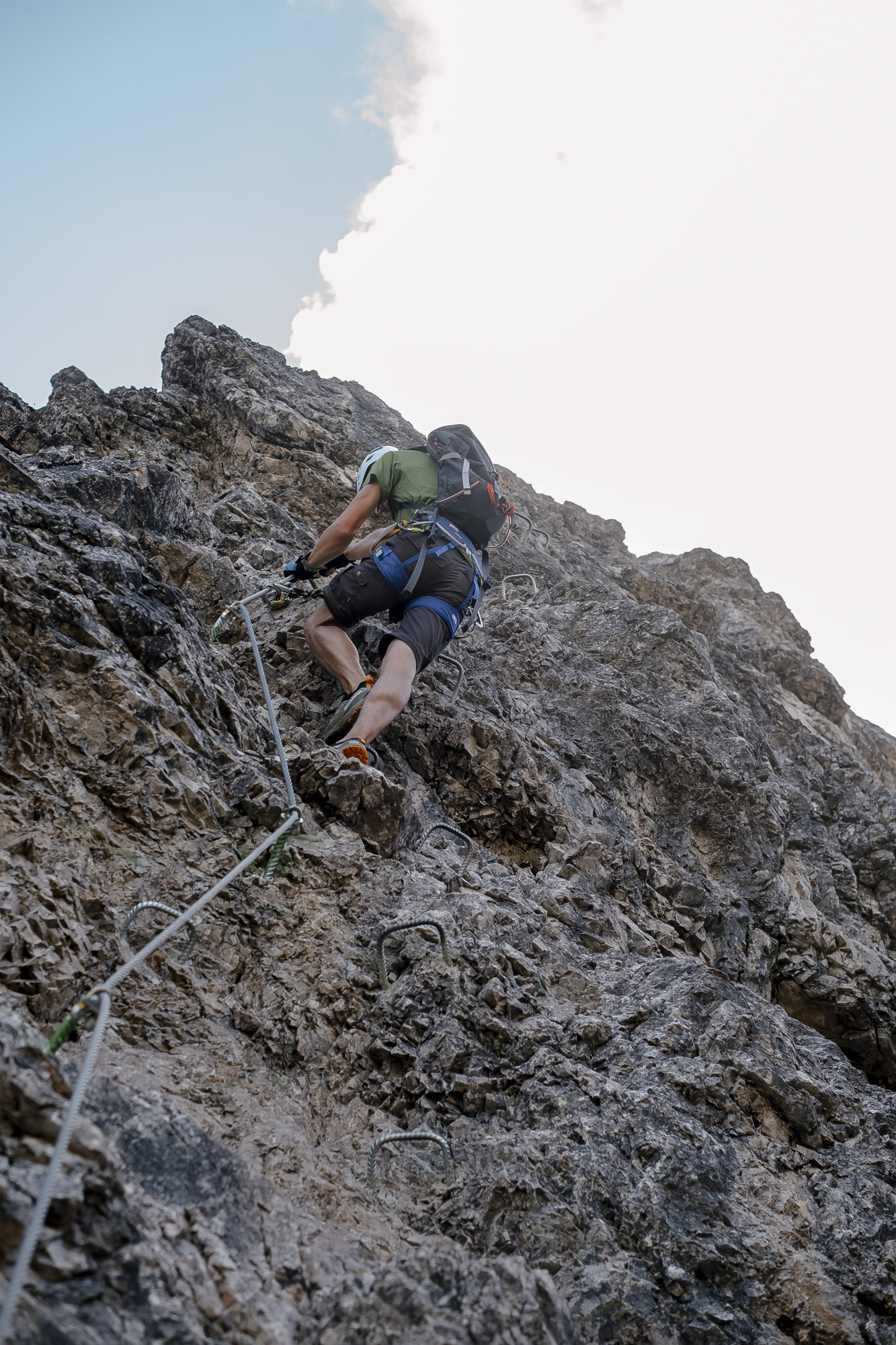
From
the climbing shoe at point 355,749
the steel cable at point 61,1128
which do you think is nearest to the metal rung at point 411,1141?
the steel cable at point 61,1128

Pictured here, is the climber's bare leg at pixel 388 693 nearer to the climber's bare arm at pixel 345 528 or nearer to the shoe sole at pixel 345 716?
the shoe sole at pixel 345 716

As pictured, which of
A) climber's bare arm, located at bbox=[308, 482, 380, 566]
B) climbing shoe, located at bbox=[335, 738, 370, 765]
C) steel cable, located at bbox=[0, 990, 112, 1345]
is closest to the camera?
steel cable, located at bbox=[0, 990, 112, 1345]

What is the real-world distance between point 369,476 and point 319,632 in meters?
1.28

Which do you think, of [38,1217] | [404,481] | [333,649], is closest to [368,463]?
[404,481]

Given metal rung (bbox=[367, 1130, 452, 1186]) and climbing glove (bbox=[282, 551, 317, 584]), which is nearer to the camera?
metal rung (bbox=[367, 1130, 452, 1186])

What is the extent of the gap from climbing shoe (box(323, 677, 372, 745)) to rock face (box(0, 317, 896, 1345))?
0.81 feet

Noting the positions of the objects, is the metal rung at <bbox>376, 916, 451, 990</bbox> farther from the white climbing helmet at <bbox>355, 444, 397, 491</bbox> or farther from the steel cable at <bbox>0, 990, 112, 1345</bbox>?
the white climbing helmet at <bbox>355, 444, 397, 491</bbox>

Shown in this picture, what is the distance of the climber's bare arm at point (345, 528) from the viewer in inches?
229

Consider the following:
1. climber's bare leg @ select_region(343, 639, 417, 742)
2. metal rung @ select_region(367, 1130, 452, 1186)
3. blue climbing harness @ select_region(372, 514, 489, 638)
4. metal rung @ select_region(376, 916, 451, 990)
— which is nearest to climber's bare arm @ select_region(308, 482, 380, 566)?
blue climbing harness @ select_region(372, 514, 489, 638)

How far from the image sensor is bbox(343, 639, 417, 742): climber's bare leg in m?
4.98

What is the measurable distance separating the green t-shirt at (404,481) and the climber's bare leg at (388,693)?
1222 mm

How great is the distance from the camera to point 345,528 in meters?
5.81

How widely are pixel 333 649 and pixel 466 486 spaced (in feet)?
5.12

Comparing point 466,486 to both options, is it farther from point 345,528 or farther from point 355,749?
point 355,749
